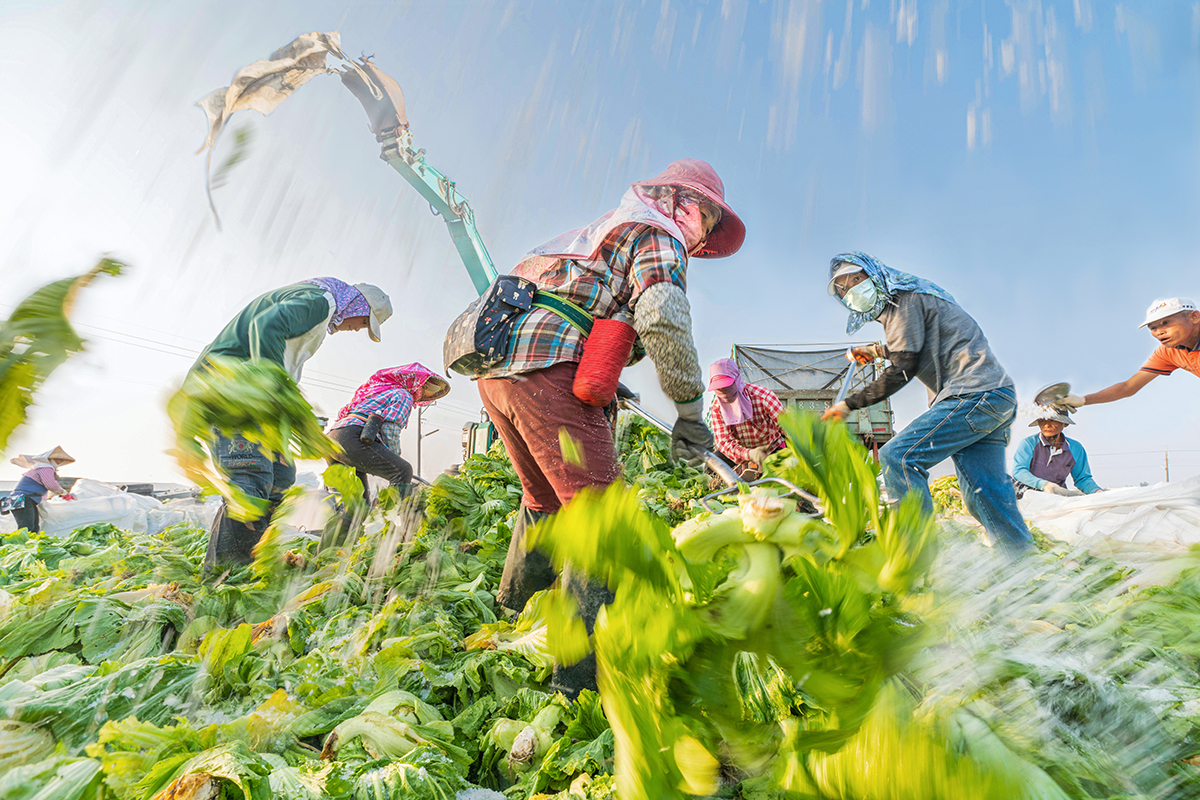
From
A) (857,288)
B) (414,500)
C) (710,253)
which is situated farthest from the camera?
(414,500)

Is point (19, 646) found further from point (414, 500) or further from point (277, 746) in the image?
point (414, 500)

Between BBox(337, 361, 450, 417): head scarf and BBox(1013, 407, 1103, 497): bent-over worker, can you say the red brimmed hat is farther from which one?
BBox(1013, 407, 1103, 497): bent-over worker

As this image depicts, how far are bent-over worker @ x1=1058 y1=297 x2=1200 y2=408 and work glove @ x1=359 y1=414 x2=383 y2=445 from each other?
5.72m

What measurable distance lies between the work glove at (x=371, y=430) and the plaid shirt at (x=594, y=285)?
2.43 m

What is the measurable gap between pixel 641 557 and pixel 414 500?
3957mm

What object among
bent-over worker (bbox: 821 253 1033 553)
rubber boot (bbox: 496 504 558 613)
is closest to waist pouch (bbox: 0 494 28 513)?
rubber boot (bbox: 496 504 558 613)

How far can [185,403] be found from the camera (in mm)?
1290

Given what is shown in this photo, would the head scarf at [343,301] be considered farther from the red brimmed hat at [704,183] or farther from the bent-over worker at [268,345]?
the red brimmed hat at [704,183]

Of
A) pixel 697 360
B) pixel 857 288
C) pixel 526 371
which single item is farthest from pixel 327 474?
pixel 857 288

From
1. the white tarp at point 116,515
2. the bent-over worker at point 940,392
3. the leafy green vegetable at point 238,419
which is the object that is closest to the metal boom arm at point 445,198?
the white tarp at point 116,515

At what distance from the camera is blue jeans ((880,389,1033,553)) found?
10.9 ft

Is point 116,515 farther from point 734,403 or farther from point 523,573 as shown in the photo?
point 734,403

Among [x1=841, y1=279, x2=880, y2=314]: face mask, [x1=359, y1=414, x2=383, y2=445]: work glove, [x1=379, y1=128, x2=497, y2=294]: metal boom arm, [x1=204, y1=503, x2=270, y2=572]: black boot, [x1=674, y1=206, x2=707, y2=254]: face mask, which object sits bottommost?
[x1=204, y1=503, x2=270, y2=572]: black boot

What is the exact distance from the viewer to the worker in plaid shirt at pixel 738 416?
513 centimetres
